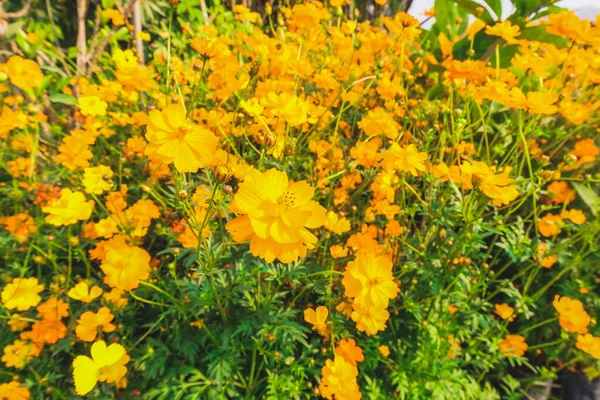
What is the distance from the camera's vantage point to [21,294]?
109cm

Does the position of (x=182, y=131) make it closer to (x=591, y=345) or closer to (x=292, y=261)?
(x=292, y=261)

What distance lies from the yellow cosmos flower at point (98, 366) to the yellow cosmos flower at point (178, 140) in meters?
0.59

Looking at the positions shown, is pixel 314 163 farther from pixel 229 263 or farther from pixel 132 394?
pixel 132 394

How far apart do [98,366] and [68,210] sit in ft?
1.47

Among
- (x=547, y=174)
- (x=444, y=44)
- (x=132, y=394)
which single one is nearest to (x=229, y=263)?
(x=132, y=394)

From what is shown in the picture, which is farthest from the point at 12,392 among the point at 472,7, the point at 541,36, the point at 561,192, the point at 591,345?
the point at 541,36

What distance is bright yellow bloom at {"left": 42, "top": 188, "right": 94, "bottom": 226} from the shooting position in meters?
1.03

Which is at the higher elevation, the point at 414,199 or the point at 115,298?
the point at 414,199

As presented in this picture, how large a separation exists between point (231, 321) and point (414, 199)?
823mm

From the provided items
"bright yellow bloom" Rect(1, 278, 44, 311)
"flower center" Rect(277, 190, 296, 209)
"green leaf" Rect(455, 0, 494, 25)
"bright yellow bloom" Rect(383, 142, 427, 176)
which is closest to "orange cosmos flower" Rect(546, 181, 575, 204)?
"bright yellow bloom" Rect(383, 142, 427, 176)

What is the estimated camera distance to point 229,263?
1229 mm

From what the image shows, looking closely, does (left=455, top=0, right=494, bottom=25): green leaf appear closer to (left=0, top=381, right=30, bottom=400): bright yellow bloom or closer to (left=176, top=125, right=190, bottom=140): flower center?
(left=176, top=125, right=190, bottom=140): flower center

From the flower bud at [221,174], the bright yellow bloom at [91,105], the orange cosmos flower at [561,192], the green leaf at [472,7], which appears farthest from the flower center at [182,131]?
the green leaf at [472,7]

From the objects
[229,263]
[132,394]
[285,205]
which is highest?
[285,205]
